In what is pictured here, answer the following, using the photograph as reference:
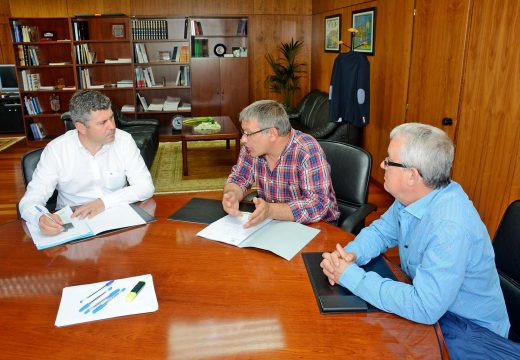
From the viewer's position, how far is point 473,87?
9.55 ft

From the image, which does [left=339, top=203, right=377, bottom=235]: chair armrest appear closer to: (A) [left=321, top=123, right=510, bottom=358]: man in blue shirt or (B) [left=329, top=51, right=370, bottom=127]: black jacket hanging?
(A) [left=321, top=123, right=510, bottom=358]: man in blue shirt

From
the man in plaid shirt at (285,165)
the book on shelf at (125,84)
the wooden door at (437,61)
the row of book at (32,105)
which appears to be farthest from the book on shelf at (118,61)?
the man in plaid shirt at (285,165)

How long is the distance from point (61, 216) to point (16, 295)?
57 centimetres

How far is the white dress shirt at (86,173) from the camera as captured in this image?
2.10 metres

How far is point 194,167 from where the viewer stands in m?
5.52

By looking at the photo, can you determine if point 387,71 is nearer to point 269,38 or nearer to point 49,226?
point 269,38

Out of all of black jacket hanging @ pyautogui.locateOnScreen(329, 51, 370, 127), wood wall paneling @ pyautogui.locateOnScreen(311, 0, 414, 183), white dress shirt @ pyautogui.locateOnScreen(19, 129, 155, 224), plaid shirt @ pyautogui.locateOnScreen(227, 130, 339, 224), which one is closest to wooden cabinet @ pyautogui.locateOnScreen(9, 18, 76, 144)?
black jacket hanging @ pyautogui.locateOnScreen(329, 51, 370, 127)

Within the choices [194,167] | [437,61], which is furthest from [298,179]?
[194,167]

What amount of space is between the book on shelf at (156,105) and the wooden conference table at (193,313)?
218 inches

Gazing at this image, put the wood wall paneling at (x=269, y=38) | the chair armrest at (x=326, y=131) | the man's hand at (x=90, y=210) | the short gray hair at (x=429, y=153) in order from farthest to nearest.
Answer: the wood wall paneling at (x=269, y=38), the chair armrest at (x=326, y=131), the man's hand at (x=90, y=210), the short gray hair at (x=429, y=153)

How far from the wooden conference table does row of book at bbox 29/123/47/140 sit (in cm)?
590

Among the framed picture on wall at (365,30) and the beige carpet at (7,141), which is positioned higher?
the framed picture on wall at (365,30)

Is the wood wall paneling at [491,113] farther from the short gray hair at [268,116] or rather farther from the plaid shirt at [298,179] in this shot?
the short gray hair at [268,116]

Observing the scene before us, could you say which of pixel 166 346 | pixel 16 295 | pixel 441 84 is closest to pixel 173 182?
pixel 441 84
